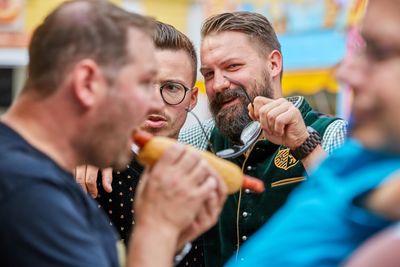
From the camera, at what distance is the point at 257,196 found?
133 inches

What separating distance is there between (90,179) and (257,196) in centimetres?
65

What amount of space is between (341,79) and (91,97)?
0.62 m

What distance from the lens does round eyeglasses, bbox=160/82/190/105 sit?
11.7ft

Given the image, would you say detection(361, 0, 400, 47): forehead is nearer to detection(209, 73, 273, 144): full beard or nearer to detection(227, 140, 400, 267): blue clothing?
detection(227, 140, 400, 267): blue clothing

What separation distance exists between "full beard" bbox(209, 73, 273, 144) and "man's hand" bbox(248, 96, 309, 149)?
320mm

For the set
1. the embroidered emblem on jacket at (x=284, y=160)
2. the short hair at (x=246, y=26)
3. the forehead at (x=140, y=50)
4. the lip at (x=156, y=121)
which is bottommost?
the embroidered emblem on jacket at (x=284, y=160)

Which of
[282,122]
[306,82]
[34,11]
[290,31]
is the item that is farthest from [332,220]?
[34,11]

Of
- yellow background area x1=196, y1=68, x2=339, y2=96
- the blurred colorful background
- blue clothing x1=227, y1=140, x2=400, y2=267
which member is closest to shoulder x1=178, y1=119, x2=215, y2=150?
blue clothing x1=227, y1=140, x2=400, y2=267

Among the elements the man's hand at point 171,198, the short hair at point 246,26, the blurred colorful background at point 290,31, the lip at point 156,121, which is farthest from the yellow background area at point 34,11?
the man's hand at point 171,198

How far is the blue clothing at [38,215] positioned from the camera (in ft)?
6.03

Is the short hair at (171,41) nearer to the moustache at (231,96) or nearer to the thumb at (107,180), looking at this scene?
the moustache at (231,96)

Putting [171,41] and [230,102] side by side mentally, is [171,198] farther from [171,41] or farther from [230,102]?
[171,41]

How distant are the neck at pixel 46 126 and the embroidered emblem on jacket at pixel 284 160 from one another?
1.51m

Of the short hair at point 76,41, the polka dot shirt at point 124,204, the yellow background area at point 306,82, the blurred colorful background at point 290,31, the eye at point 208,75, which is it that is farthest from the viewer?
the yellow background area at point 306,82
